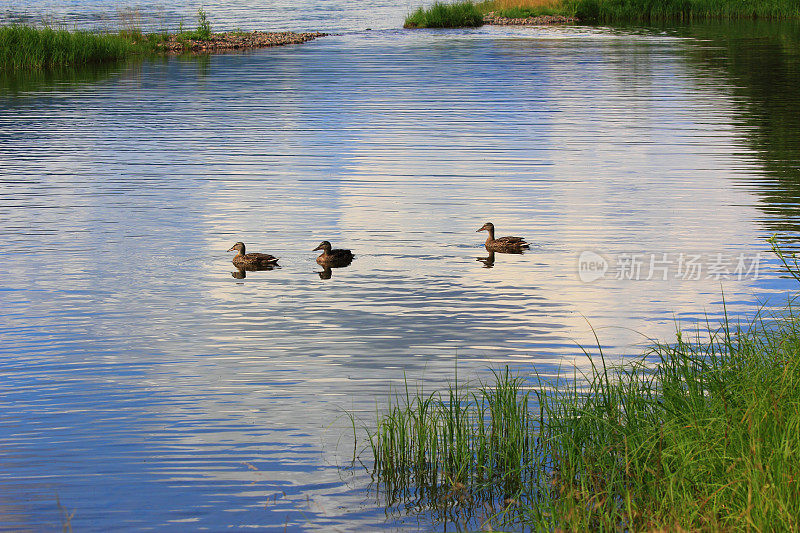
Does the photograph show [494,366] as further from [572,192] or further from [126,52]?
[126,52]

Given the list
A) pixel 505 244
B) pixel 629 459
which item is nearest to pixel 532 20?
pixel 505 244

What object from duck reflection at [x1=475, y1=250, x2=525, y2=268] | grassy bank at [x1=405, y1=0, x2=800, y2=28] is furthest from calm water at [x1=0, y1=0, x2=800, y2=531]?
grassy bank at [x1=405, y1=0, x2=800, y2=28]

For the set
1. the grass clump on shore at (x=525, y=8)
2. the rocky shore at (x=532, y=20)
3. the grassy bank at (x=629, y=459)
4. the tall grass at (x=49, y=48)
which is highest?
the grass clump on shore at (x=525, y=8)

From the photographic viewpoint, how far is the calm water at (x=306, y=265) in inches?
327

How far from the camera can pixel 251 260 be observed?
1452 centimetres

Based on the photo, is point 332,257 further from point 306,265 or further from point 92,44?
point 92,44

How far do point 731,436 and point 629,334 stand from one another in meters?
4.49

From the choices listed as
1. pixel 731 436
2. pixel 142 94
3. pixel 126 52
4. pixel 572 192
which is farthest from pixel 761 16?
pixel 731 436

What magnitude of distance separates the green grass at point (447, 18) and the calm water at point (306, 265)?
4128 cm

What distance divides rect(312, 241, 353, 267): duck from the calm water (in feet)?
0.77

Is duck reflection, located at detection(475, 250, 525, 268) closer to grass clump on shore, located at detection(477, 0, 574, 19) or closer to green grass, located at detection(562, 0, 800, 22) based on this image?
green grass, located at detection(562, 0, 800, 22)

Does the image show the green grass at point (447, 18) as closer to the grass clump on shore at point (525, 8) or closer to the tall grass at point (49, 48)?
the grass clump on shore at point (525, 8)

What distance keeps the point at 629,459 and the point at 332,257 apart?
7919 mm

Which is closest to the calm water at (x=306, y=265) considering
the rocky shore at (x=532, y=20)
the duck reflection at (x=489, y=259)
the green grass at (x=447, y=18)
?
the duck reflection at (x=489, y=259)
